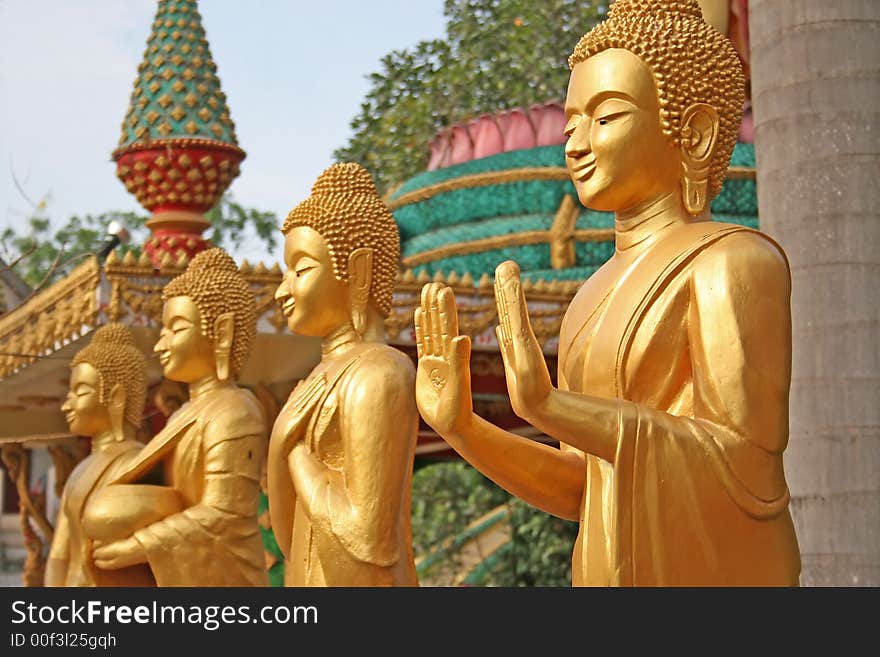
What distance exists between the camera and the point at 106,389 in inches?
333

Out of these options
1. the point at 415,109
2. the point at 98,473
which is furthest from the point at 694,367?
the point at 415,109

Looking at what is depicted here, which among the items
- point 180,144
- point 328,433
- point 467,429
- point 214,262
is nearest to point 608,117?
point 467,429

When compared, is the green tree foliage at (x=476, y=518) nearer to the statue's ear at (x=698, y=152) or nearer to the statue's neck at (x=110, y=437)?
the statue's neck at (x=110, y=437)

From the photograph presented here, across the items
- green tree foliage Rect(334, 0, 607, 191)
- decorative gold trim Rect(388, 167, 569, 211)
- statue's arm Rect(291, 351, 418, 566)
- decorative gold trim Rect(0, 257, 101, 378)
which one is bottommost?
statue's arm Rect(291, 351, 418, 566)

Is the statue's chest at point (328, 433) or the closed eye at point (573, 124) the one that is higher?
the closed eye at point (573, 124)

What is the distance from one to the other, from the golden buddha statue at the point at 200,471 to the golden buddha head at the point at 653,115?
3.09 metres

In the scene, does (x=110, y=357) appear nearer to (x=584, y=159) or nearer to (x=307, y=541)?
(x=307, y=541)

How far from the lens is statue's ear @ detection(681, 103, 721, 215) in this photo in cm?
434

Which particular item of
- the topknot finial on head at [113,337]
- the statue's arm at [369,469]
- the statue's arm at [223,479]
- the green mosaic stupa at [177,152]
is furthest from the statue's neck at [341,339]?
the green mosaic stupa at [177,152]

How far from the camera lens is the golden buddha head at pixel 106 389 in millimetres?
8445

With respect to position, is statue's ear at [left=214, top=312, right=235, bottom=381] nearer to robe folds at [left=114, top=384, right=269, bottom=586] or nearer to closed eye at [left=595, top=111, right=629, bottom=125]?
robe folds at [left=114, top=384, right=269, bottom=586]

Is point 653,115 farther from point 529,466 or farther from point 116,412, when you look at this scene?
point 116,412

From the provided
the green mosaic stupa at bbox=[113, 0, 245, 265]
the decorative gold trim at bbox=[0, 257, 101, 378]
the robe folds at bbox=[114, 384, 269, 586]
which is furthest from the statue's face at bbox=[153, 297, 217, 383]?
the green mosaic stupa at bbox=[113, 0, 245, 265]

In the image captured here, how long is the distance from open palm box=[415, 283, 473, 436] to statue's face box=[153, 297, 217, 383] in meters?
3.50
